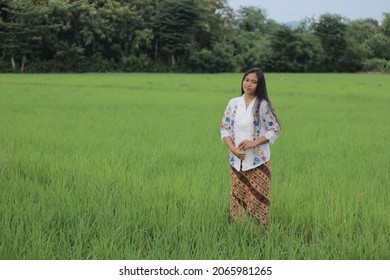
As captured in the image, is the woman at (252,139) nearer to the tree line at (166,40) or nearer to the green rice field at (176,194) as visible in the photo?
the green rice field at (176,194)

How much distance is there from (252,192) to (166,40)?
30.3 metres

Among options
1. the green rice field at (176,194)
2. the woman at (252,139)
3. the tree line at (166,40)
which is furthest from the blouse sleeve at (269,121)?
the tree line at (166,40)

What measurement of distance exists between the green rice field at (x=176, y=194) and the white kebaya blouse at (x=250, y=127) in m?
0.33

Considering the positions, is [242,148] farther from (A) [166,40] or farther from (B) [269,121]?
(A) [166,40]

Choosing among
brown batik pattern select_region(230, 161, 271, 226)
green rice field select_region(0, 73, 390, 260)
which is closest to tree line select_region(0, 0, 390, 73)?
green rice field select_region(0, 73, 390, 260)

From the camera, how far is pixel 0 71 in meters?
27.0

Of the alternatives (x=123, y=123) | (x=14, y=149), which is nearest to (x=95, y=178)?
(x=14, y=149)

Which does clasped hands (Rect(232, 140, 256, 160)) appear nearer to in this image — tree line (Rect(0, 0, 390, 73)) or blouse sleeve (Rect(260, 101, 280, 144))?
blouse sleeve (Rect(260, 101, 280, 144))

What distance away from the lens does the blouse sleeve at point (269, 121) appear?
84.0 inches

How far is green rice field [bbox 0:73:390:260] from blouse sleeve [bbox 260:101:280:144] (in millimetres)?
458

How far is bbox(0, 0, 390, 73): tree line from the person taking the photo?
27188 mm

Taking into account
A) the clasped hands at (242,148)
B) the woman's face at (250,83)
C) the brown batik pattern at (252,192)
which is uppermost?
the woman's face at (250,83)

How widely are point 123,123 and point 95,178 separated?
139 inches

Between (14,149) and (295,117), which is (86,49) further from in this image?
(14,149)
